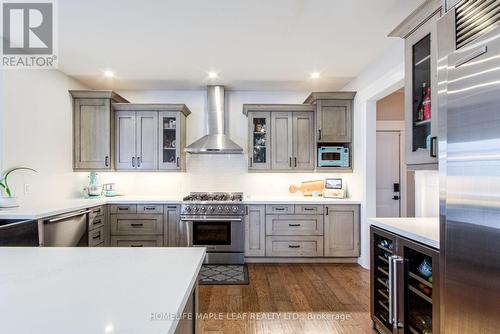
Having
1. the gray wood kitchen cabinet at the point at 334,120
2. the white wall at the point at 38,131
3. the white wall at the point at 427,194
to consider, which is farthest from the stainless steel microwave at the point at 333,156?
the white wall at the point at 38,131

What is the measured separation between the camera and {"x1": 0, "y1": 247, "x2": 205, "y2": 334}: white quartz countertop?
704 millimetres

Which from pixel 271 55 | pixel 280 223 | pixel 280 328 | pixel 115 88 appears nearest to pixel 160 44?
pixel 271 55

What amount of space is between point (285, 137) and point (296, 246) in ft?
5.31

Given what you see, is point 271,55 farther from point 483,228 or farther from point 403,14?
point 483,228

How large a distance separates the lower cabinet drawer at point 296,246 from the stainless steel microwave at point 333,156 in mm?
1103

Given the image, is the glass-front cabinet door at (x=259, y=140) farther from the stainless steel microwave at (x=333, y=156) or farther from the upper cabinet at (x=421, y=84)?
the upper cabinet at (x=421, y=84)

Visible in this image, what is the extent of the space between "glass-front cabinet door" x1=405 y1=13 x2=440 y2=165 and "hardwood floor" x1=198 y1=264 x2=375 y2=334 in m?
1.54

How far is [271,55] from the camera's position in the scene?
323cm

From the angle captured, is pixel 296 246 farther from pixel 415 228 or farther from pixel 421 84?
pixel 421 84

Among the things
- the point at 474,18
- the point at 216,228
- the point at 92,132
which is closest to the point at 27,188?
the point at 92,132

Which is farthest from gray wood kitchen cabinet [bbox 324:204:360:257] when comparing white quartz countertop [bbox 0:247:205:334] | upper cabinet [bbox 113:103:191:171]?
white quartz countertop [bbox 0:247:205:334]

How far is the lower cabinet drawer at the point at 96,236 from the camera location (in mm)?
3472

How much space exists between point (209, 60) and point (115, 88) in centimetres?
199

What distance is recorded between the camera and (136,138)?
13.7 feet
